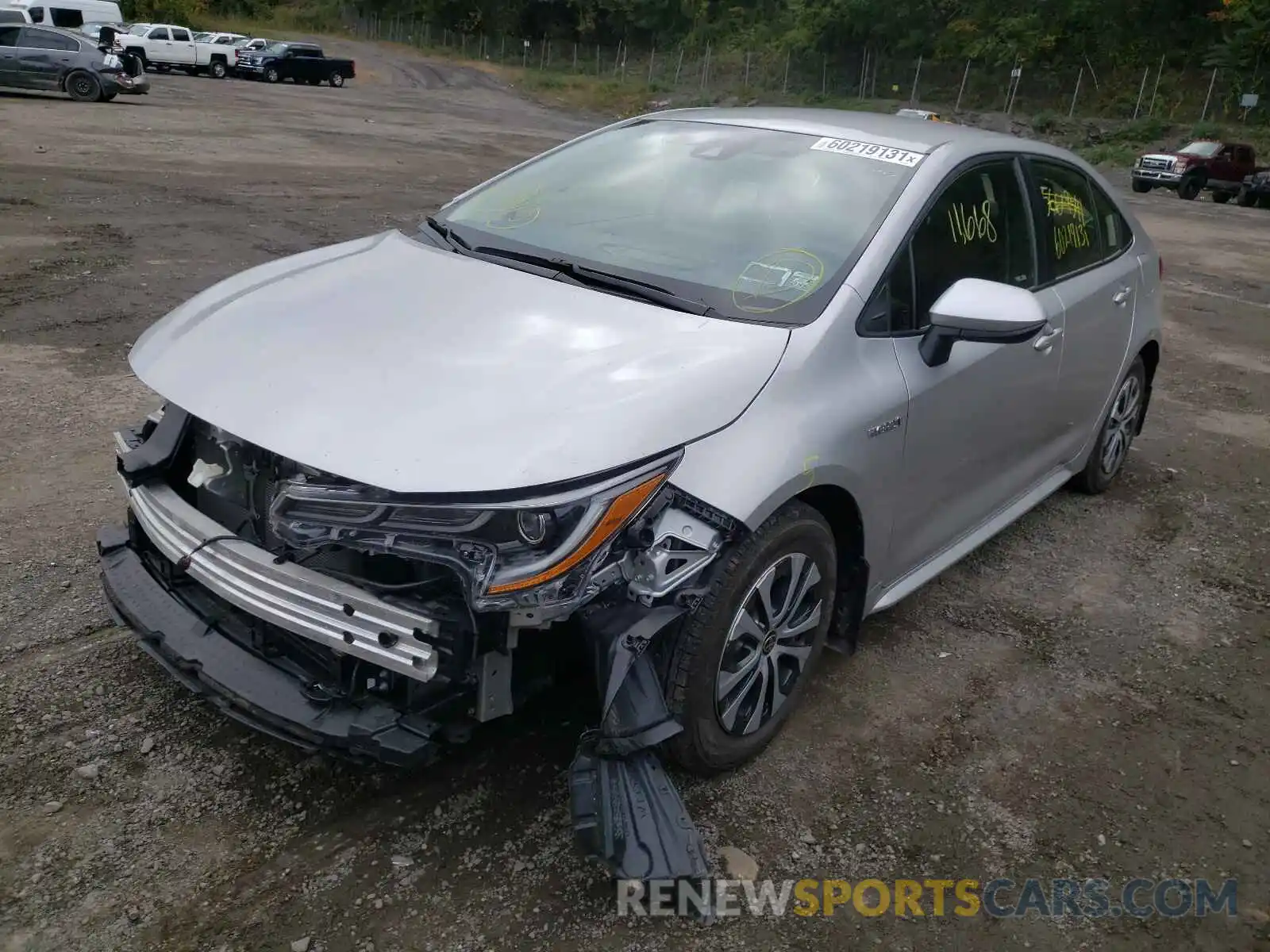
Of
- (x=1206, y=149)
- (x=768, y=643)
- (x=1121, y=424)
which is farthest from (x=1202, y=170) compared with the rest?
(x=768, y=643)

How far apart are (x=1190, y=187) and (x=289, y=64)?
97.3 ft

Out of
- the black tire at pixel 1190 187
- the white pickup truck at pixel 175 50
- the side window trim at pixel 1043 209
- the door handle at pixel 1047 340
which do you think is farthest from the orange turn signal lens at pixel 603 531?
the white pickup truck at pixel 175 50

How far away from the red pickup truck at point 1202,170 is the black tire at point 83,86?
80.6 ft

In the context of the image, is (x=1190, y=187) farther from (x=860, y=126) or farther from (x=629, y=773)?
(x=629, y=773)

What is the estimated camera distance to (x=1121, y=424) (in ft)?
17.1

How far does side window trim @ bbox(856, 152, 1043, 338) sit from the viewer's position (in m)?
3.09

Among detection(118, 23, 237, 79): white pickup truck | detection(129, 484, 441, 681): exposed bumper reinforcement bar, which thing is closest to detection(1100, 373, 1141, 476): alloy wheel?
detection(129, 484, 441, 681): exposed bumper reinforcement bar

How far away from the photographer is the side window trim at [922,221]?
3.09 meters

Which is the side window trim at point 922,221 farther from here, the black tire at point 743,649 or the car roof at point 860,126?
the black tire at point 743,649

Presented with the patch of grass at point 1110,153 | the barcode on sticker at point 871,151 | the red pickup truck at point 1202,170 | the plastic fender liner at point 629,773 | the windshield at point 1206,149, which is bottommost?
the patch of grass at point 1110,153

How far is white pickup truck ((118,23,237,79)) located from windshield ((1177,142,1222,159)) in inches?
1211

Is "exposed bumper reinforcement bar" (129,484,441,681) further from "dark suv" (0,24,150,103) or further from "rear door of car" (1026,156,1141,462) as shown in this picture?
"dark suv" (0,24,150,103)

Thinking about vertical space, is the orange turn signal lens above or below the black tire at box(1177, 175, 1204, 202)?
above

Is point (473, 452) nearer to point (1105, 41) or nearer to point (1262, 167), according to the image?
point (1262, 167)
